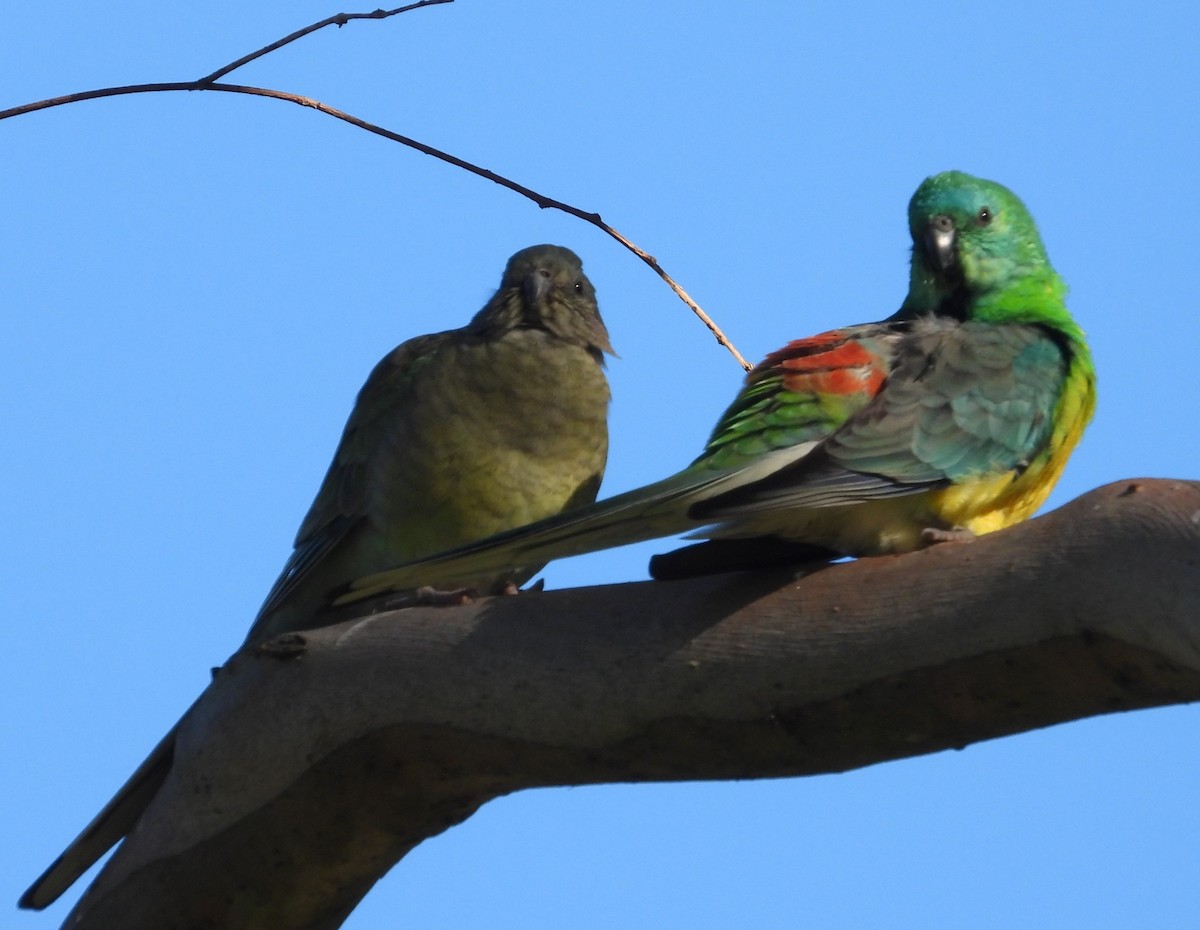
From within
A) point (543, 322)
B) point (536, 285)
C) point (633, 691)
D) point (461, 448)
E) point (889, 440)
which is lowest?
point (633, 691)

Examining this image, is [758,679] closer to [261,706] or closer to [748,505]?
[748,505]

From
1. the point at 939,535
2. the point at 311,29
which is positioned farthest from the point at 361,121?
the point at 939,535

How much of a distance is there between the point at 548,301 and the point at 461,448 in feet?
2.51

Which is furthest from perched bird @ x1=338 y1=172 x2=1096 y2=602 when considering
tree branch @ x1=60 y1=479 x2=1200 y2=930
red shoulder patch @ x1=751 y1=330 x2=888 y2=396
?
tree branch @ x1=60 y1=479 x2=1200 y2=930

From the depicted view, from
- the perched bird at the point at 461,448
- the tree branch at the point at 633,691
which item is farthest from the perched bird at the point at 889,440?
the perched bird at the point at 461,448

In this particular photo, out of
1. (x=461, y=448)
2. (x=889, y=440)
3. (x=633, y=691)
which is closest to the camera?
(x=633, y=691)

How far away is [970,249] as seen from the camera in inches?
175

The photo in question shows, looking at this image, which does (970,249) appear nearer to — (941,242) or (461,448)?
(941,242)

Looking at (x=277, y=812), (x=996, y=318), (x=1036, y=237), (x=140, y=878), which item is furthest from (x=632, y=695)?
(x=1036, y=237)

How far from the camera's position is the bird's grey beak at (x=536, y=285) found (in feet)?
18.7

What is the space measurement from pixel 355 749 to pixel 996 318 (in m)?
2.14

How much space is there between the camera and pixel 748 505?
3227 millimetres

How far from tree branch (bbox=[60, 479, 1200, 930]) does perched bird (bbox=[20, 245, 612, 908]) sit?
56.5 inches

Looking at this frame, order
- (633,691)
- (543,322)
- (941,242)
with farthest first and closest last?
(543,322), (941,242), (633,691)
